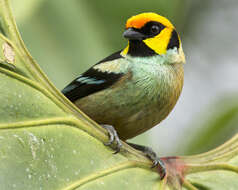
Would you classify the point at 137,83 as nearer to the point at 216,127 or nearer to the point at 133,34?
the point at 133,34

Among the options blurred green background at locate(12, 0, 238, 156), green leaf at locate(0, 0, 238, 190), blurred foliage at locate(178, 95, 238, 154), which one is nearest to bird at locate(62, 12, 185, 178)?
green leaf at locate(0, 0, 238, 190)

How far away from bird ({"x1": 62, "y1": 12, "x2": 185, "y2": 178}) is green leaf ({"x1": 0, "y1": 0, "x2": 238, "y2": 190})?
55cm

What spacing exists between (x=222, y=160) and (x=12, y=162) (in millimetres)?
1120

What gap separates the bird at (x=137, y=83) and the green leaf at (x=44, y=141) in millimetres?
545

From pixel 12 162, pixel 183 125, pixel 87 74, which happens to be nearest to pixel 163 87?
pixel 87 74

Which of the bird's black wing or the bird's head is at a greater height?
the bird's head

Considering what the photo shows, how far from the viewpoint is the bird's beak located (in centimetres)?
284

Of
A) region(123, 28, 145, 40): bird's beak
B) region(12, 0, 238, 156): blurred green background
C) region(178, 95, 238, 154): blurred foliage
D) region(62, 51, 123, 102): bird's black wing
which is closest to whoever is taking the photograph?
region(62, 51, 123, 102): bird's black wing

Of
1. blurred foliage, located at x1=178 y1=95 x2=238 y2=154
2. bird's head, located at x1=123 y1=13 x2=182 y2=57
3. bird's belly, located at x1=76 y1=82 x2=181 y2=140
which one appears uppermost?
bird's head, located at x1=123 y1=13 x2=182 y2=57

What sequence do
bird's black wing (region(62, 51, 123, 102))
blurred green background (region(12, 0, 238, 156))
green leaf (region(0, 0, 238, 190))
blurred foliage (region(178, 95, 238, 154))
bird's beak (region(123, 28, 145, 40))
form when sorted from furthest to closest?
1. blurred foliage (region(178, 95, 238, 154))
2. blurred green background (region(12, 0, 238, 156))
3. bird's beak (region(123, 28, 145, 40))
4. bird's black wing (region(62, 51, 123, 102))
5. green leaf (region(0, 0, 238, 190))

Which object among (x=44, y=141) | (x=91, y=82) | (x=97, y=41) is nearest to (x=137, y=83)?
(x=91, y=82)

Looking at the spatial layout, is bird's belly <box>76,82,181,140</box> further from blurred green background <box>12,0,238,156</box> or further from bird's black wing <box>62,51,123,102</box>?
blurred green background <box>12,0,238,156</box>

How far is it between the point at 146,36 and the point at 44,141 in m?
1.25

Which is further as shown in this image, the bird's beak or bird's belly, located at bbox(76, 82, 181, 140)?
the bird's beak
